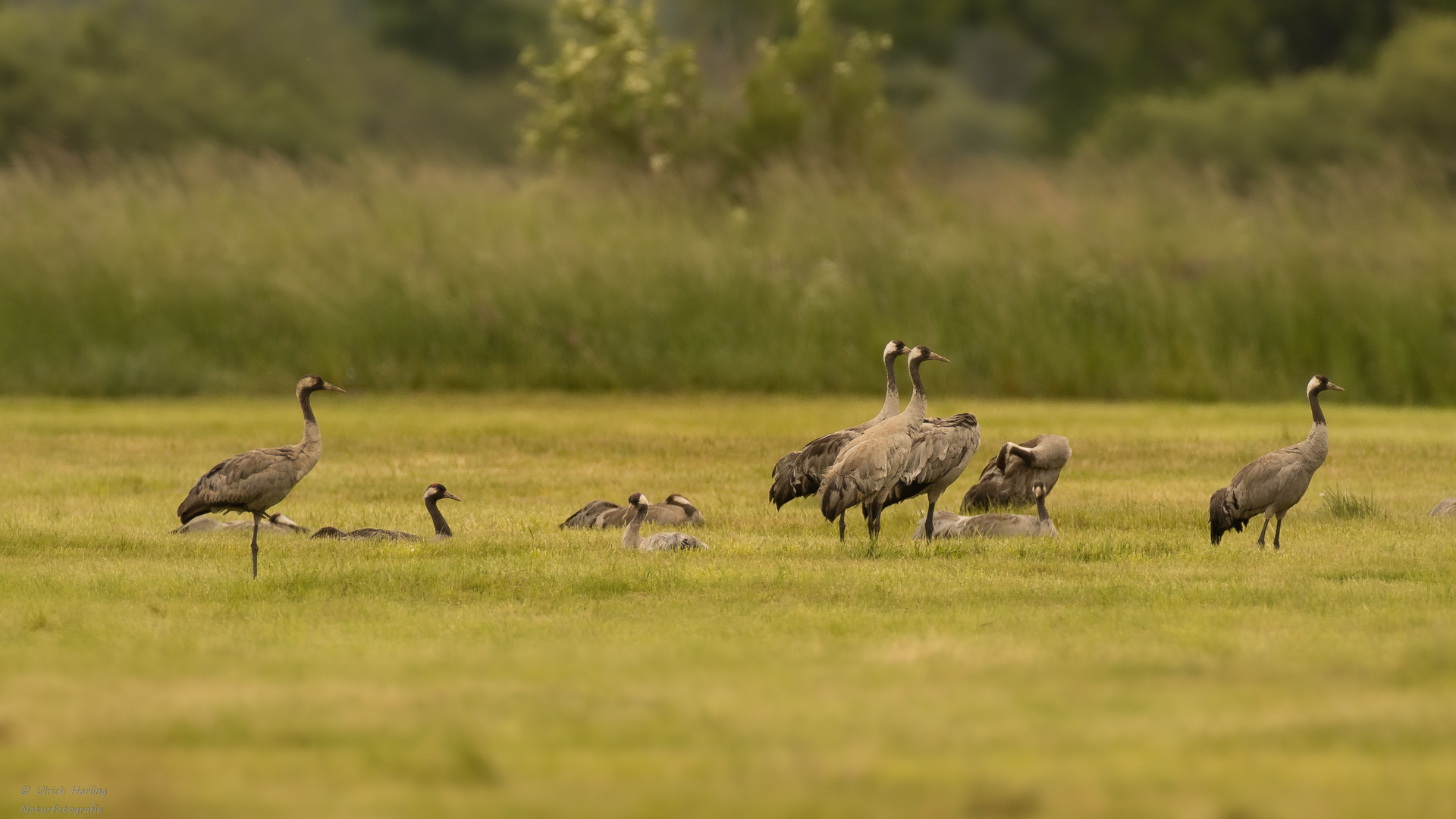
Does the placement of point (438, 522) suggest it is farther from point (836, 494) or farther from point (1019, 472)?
point (1019, 472)

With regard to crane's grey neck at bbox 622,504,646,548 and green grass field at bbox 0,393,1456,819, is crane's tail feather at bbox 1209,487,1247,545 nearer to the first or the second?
green grass field at bbox 0,393,1456,819

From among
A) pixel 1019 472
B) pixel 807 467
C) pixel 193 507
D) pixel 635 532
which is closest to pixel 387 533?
pixel 193 507

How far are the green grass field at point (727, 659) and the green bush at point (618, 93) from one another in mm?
13976

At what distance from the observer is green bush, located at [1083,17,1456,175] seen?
35188mm

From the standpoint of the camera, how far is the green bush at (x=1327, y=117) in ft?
115

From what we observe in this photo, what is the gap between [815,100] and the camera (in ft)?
92.3

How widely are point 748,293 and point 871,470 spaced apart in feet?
38.2

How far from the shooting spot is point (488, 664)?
7316 mm

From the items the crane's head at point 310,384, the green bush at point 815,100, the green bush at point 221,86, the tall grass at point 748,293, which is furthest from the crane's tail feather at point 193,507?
the green bush at point 221,86

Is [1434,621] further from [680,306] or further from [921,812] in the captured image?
[680,306]

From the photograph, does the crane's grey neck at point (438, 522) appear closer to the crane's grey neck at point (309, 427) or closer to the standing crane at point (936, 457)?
the crane's grey neck at point (309, 427)

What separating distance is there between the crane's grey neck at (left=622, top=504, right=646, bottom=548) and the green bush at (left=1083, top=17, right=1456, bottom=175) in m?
25.6

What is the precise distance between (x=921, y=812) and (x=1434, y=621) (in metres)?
3.87

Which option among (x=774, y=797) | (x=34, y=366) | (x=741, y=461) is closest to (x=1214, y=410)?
(x=741, y=461)
